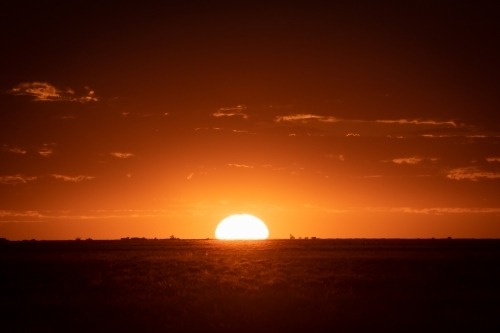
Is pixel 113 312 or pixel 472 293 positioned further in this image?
pixel 472 293

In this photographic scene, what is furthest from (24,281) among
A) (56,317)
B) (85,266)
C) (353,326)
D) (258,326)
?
(353,326)

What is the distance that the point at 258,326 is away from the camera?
1814cm

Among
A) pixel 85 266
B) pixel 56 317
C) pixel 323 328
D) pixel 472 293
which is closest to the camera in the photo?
pixel 323 328

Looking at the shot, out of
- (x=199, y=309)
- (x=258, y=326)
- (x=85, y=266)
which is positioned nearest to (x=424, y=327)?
(x=258, y=326)

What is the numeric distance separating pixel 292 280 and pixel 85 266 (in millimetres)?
18708

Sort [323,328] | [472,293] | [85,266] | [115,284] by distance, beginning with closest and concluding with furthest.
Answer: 1. [323,328]
2. [472,293]
3. [115,284]
4. [85,266]

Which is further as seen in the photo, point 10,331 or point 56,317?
point 56,317

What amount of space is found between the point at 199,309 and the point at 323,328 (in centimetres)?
507

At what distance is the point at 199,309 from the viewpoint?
20.7m

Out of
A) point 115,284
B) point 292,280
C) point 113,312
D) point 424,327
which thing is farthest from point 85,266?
point 424,327

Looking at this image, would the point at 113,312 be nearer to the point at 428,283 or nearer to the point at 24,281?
the point at 24,281

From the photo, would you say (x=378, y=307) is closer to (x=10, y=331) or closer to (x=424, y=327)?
(x=424, y=327)

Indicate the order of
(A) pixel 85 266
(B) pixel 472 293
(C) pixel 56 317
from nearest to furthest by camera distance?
(C) pixel 56 317 → (B) pixel 472 293 → (A) pixel 85 266

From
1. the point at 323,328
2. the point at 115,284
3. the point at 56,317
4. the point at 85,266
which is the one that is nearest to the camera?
the point at 323,328
